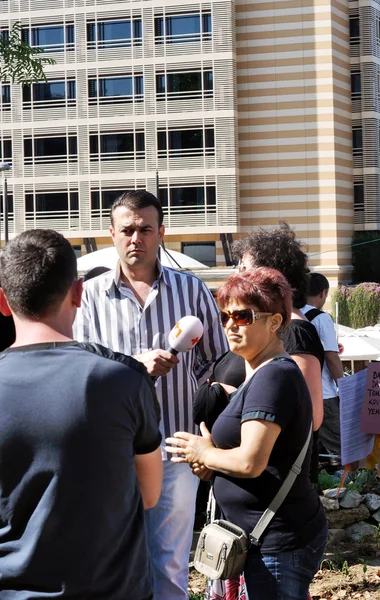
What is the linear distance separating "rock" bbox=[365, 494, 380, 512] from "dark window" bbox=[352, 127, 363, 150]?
1659 inches

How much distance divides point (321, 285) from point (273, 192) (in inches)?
1486

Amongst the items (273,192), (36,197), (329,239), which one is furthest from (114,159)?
(329,239)

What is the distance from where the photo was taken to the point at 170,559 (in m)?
4.15

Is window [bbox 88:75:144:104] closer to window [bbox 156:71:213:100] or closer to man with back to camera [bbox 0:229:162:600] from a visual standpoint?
window [bbox 156:71:213:100]

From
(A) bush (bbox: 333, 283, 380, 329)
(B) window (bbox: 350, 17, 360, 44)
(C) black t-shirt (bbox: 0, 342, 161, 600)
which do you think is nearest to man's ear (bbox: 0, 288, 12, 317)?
(C) black t-shirt (bbox: 0, 342, 161, 600)

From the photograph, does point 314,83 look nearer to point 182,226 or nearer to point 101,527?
point 182,226

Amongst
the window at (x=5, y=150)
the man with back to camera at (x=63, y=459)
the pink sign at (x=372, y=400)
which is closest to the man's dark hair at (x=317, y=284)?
the pink sign at (x=372, y=400)

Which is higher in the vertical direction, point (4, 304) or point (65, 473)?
point (4, 304)

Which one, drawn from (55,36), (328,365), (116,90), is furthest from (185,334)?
(55,36)

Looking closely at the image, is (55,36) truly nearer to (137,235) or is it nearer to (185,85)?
(185,85)

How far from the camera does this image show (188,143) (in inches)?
1718

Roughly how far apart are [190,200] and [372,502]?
124 ft

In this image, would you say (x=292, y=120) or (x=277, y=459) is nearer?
(x=277, y=459)

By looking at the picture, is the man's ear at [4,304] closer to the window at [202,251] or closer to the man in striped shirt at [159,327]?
the man in striped shirt at [159,327]
